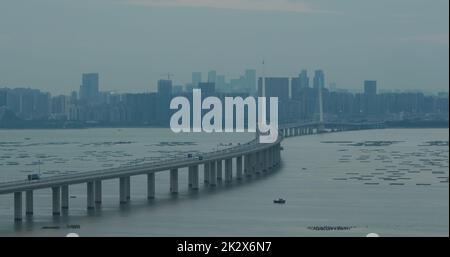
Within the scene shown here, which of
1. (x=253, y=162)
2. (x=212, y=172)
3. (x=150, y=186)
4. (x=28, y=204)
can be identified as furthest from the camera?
(x=253, y=162)

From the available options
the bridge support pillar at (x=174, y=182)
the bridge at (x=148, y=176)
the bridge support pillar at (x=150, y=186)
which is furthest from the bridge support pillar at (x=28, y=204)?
the bridge support pillar at (x=174, y=182)

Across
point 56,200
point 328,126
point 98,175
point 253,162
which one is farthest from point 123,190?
point 328,126

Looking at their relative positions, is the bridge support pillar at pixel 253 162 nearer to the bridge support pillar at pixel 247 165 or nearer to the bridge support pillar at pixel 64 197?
the bridge support pillar at pixel 247 165

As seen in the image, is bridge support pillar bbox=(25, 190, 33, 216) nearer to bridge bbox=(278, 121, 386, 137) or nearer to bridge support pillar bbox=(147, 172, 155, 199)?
bridge support pillar bbox=(147, 172, 155, 199)

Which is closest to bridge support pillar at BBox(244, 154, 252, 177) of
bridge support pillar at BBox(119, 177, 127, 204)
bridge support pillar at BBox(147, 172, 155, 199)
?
bridge support pillar at BBox(147, 172, 155, 199)

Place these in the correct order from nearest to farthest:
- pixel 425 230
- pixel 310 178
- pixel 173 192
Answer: pixel 425 230 → pixel 173 192 → pixel 310 178

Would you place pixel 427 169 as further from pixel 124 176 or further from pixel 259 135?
pixel 259 135

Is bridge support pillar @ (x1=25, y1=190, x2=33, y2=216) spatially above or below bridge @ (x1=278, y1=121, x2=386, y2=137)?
above

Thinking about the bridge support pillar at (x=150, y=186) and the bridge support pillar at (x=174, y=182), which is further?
the bridge support pillar at (x=174, y=182)

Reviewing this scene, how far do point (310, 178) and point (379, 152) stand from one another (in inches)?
566

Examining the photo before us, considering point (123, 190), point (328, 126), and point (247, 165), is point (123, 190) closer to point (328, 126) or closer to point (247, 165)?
point (247, 165)

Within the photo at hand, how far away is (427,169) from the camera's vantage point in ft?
86.8

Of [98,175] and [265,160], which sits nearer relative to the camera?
[98,175]
